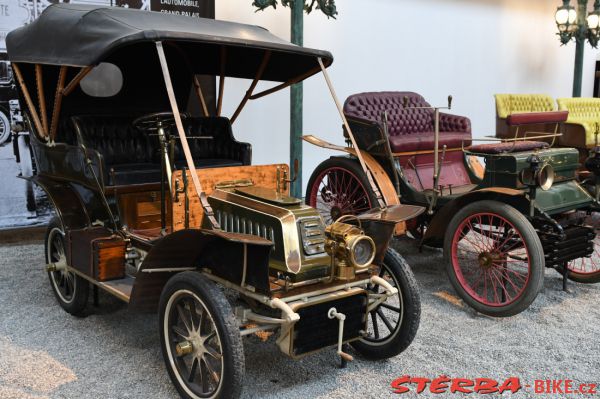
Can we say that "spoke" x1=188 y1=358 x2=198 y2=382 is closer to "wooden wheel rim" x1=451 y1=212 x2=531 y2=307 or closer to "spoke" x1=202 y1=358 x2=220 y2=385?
"spoke" x1=202 y1=358 x2=220 y2=385

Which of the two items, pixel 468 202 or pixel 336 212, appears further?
pixel 336 212

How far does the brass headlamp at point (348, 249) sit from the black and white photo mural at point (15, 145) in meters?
3.51

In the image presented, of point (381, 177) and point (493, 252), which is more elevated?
point (381, 177)

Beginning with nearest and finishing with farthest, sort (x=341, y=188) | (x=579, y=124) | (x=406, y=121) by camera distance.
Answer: (x=341, y=188) < (x=406, y=121) < (x=579, y=124)

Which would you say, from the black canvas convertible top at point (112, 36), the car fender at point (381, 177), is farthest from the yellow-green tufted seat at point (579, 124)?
the black canvas convertible top at point (112, 36)

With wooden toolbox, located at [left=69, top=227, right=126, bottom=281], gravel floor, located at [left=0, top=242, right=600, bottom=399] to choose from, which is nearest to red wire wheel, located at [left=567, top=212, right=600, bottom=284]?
gravel floor, located at [left=0, top=242, right=600, bottom=399]

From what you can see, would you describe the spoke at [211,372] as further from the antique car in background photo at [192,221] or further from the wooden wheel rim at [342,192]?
the wooden wheel rim at [342,192]

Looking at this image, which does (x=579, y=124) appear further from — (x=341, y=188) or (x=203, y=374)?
(x=203, y=374)

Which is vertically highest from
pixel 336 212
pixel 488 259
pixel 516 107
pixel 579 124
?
pixel 516 107

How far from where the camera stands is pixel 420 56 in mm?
8367

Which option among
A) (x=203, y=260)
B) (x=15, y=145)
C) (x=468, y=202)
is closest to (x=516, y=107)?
(x=468, y=202)

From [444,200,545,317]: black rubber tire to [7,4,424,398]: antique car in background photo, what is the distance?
478 mm

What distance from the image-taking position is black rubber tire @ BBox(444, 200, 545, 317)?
3479mm

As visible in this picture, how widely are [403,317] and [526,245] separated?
1.10 m
